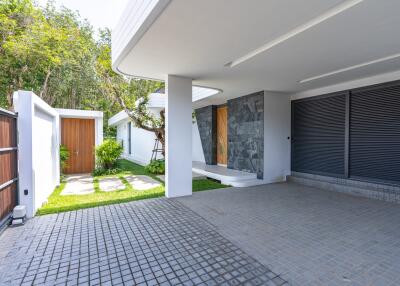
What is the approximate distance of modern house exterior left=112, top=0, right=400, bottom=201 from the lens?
2.80 m

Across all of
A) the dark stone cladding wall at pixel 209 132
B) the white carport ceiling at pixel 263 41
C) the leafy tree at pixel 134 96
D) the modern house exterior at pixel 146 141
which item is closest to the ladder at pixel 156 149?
the modern house exterior at pixel 146 141

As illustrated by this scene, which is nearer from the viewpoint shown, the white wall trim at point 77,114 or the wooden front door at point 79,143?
the white wall trim at point 77,114

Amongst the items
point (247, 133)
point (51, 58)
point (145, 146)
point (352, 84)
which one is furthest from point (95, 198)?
point (51, 58)

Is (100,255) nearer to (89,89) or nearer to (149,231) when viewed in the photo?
(149,231)

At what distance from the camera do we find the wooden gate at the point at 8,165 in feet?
11.2

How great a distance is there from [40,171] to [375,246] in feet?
20.6

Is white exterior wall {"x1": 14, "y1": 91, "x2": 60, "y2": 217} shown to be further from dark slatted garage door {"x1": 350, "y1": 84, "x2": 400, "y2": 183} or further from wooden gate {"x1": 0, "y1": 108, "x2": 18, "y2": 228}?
dark slatted garage door {"x1": 350, "y1": 84, "x2": 400, "y2": 183}

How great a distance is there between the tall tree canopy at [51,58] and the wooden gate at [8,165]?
17.1 feet

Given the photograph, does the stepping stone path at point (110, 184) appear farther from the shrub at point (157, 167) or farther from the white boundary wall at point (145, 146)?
the white boundary wall at point (145, 146)

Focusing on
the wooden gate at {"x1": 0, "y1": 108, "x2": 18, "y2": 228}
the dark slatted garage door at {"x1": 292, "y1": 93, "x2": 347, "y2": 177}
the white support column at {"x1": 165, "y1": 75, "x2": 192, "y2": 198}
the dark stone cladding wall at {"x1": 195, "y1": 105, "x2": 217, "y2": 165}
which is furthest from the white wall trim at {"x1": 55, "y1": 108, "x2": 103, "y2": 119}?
the dark slatted garage door at {"x1": 292, "y1": 93, "x2": 347, "y2": 177}

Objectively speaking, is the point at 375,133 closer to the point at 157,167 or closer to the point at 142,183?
the point at 142,183

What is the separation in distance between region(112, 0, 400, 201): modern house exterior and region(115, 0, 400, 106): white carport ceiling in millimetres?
18

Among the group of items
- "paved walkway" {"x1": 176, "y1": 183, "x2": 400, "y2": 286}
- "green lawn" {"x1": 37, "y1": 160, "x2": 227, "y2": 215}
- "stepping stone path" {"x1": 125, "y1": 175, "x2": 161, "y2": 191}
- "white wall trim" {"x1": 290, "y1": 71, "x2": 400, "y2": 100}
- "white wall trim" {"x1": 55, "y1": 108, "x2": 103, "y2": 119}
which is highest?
"white wall trim" {"x1": 290, "y1": 71, "x2": 400, "y2": 100}

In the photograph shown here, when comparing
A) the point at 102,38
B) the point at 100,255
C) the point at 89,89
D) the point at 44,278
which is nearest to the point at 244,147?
the point at 100,255
